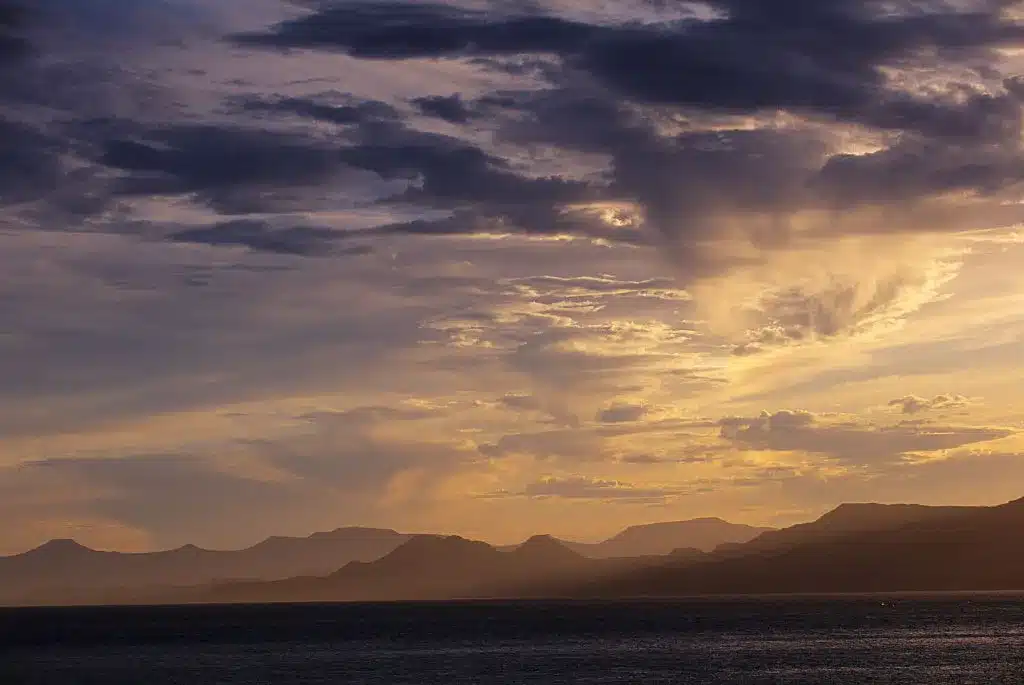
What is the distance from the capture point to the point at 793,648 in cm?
19562

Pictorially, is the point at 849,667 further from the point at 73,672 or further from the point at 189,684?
the point at 73,672

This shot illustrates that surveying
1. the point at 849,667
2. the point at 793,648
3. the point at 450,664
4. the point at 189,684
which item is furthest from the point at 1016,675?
the point at 189,684

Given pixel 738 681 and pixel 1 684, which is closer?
pixel 738 681

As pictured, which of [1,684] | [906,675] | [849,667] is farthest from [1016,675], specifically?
[1,684]

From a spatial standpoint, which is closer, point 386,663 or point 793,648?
point 386,663

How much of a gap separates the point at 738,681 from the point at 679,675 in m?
9.52

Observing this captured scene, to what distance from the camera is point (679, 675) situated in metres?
150

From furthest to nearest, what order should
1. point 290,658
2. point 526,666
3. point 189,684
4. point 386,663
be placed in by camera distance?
point 290,658
point 386,663
point 526,666
point 189,684

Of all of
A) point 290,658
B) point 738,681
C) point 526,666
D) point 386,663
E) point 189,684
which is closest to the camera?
point 738,681

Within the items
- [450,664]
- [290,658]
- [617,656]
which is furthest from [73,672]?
[617,656]

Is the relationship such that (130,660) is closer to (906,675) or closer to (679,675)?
(679,675)

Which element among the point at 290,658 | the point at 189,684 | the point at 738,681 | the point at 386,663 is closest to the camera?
the point at 738,681

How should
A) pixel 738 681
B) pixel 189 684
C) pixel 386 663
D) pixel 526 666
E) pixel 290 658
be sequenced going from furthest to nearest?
1. pixel 290 658
2. pixel 386 663
3. pixel 526 666
4. pixel 189 684
5. pixel 738 681

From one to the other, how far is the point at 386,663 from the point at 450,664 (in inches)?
361
